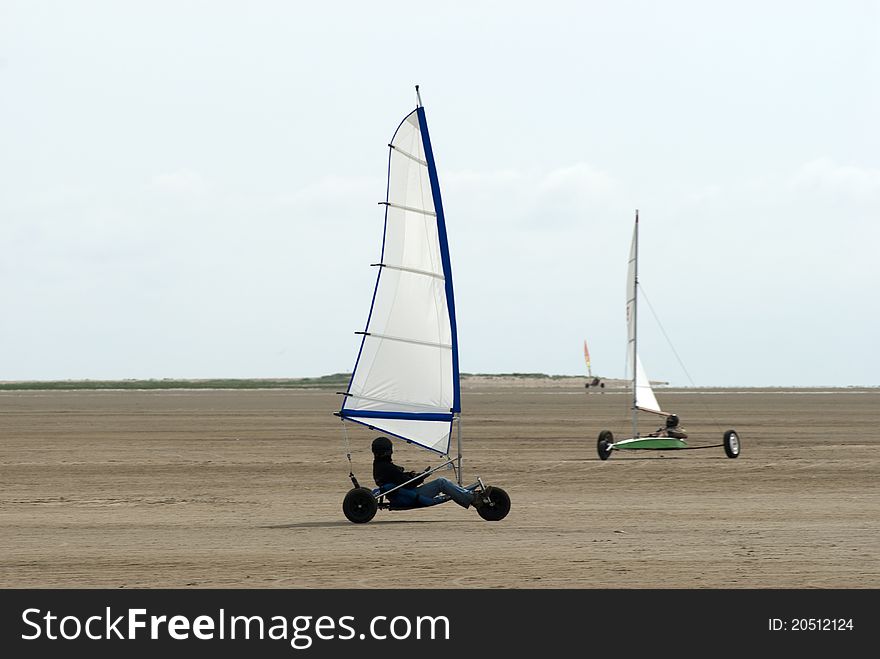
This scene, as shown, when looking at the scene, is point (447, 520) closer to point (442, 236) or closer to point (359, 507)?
point (359, 507)

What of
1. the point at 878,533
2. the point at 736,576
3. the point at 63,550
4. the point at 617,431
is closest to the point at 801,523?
the point at 878,533

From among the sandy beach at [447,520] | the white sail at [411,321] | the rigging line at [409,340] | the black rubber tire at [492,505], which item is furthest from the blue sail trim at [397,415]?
the sandy beach at [447,520]

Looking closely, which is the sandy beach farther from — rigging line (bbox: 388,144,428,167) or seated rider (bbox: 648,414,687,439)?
rigging line (bbox: 388,144,428,167)

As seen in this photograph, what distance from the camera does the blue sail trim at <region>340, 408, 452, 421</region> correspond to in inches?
766

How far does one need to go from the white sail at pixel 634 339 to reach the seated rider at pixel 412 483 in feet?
65.0

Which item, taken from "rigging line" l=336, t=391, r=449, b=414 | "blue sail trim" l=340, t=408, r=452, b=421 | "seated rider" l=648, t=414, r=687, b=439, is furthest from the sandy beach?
"rigging line" l=336, t=391, r=449, b=414

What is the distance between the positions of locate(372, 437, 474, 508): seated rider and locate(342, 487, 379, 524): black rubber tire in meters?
0.33

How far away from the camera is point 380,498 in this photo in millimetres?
19281

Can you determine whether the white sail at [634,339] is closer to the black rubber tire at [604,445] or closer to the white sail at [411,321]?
the black rubber tire at [604,445]

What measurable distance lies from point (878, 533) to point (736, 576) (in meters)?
4.52

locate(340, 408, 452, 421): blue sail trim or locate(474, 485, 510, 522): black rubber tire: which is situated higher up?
locate(340, 408, 452, 421): blue sail trim

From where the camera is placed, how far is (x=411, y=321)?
64.7ft
